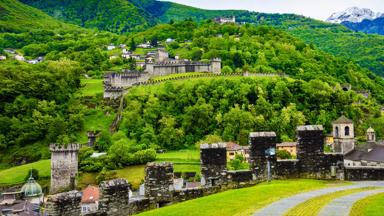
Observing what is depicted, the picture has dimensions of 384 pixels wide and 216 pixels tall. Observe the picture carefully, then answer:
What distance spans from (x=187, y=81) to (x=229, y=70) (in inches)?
884

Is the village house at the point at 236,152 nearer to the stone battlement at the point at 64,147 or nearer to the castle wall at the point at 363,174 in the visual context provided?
the stone battlement at the point at 64,147

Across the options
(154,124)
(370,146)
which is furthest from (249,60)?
(370,146)

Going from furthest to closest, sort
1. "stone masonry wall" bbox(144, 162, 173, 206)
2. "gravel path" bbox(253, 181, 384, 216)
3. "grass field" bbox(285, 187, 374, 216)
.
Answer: "stone masonry wall" bbox(144, 162, 173, 206) → "gravel path" bbox(253, 181, 384, 216) → "grass field" bbox(285, 187, 374, 216)

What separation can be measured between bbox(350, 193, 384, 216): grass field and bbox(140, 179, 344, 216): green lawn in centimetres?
251

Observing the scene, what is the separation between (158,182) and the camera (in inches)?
733

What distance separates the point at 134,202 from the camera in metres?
18.1

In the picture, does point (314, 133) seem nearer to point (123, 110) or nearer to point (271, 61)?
point (123, 110)

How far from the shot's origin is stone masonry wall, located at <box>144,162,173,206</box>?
1850cm

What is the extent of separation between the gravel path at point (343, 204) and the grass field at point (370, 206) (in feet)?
0.62

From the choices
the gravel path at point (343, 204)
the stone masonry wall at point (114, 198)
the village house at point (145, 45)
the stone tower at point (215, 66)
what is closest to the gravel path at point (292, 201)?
the gravel path at point (343, 204)

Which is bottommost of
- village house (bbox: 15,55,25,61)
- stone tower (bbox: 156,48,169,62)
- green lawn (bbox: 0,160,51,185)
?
green lawn (bbox: 0,160,51,185)

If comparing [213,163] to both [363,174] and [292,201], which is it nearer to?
[292,201]

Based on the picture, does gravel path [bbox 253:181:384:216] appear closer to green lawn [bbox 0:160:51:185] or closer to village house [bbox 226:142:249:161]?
village house [bbox 226:142:249:161]

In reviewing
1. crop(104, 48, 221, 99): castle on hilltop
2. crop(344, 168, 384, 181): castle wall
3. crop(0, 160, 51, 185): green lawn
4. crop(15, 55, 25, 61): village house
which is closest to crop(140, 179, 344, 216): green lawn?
crop(344, 168, 384, 181): castle wall
